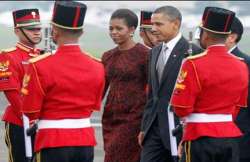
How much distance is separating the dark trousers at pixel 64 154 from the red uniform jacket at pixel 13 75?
4.23ft

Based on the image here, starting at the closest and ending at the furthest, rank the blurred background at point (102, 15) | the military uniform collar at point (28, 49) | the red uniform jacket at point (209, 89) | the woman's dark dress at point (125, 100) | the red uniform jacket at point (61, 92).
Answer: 1. the red uniform jacket at point (61, 92)
2. the red uniform jacket at point (209, 89)
3. the military uniform collar at point (28, 49)
4. the woman's dark dress at point (125, 100)
5. the blurred background at point (102, 15)

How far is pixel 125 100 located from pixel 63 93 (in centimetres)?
192

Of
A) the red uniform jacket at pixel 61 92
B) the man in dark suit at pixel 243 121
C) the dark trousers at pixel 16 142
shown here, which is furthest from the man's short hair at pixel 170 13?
the dark trousers at pixel 16 142

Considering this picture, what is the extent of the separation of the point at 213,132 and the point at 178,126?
69cm

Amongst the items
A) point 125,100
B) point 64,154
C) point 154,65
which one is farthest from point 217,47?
point 125,100

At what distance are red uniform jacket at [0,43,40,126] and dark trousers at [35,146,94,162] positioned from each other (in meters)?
1.29

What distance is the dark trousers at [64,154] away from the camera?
6.02m

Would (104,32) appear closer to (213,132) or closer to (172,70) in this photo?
(172,70)

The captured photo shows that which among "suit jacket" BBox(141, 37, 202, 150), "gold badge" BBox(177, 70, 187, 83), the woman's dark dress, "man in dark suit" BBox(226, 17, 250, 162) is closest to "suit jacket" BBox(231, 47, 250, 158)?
"man in dark suit" BBox(226, 17, 250, 162)

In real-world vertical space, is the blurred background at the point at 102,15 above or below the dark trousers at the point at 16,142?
below

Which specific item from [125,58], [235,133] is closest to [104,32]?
[125,58]

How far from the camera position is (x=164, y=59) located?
24.3ft

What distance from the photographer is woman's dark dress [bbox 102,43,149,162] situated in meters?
7.82

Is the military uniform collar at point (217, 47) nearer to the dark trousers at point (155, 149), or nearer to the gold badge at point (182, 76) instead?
the gold badge at point (182, 76)
